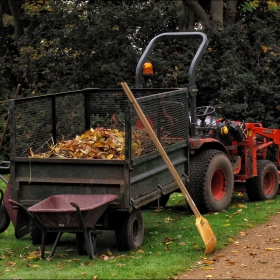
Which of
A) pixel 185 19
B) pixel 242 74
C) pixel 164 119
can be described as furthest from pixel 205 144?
pixel 185 19

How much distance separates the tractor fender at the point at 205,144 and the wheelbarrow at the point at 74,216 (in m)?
2.47

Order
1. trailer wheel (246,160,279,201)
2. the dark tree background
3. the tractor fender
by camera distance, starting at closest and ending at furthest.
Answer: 1. the tractor fender
2. trailer wheel (246,160,279,201)
3. the dark tree background

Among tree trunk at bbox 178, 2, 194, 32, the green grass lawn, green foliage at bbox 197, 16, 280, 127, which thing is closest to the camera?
the green grass lawn

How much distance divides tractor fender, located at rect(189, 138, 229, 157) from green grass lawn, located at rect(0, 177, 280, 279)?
0.92 meters

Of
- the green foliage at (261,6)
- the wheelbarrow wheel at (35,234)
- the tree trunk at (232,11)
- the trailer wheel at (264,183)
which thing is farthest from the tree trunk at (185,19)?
the wheelbarrow wheel at (35,234)

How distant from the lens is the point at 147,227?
966 centimetres

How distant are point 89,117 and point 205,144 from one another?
5.56ft

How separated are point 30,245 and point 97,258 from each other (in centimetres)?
132

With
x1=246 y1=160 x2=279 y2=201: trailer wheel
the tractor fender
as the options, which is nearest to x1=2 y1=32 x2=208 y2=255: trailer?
the tractor fender

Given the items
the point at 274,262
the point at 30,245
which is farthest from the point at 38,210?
the point at 274,262

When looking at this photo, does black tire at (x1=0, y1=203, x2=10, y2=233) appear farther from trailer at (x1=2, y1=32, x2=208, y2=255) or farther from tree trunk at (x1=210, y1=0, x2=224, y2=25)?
tree trunk at (x1=210, y1=0, x2=224, y2=25)

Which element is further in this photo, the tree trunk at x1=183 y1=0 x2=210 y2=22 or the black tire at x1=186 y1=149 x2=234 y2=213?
the tree trunk at x1=183 y1=0 x2=210 y2=22

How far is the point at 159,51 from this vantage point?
17469 millimetres

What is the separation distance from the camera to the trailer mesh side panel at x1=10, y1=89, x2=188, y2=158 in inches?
332
